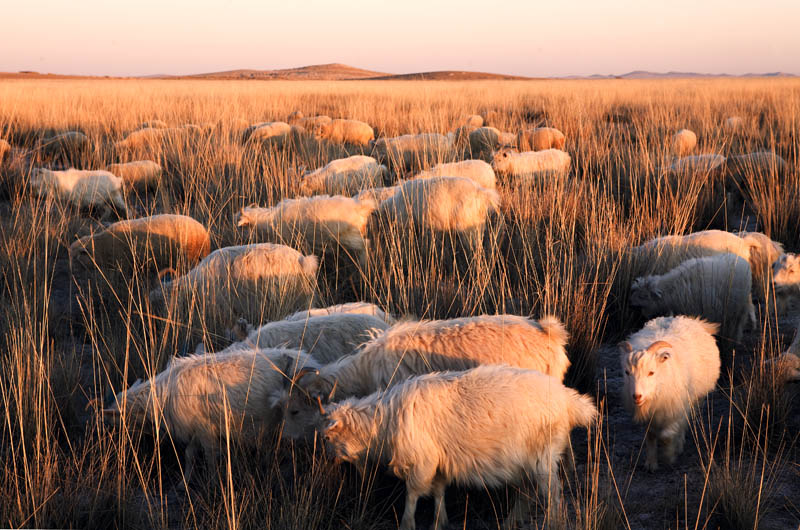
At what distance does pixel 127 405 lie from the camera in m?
3.70

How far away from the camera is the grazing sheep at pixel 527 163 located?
33.3 ft

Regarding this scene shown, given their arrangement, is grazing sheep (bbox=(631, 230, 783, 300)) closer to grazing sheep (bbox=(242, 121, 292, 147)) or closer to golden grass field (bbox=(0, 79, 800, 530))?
golden grass field (bbox=(0, 79, 800, 530))

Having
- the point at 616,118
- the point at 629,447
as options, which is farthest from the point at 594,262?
the point at 616,118

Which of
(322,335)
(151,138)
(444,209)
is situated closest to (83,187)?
(151,138)

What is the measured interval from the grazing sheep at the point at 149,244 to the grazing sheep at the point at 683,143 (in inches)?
339

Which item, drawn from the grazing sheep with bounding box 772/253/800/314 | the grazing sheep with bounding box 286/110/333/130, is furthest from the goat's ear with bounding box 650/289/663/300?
the grazing sheep with bounding box 286/110/333/130

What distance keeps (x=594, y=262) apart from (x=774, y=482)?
107 inches

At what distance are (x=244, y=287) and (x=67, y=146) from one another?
944 cm

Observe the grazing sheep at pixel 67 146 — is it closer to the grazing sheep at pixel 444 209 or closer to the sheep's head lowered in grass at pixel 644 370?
the grazing sheep at pixel 444 209

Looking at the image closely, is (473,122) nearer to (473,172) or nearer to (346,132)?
(346,132)

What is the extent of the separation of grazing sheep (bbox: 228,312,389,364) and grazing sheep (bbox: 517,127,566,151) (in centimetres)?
965

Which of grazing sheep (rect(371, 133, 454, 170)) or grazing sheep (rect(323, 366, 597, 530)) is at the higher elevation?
grazing sheep (rect(371, 133, 454, 170))

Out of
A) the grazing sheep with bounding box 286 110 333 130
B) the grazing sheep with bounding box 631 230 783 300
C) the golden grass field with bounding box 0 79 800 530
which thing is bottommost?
the golden grass field with bounding box 0 79 800 530

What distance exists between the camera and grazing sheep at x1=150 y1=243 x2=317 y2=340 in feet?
16.9
